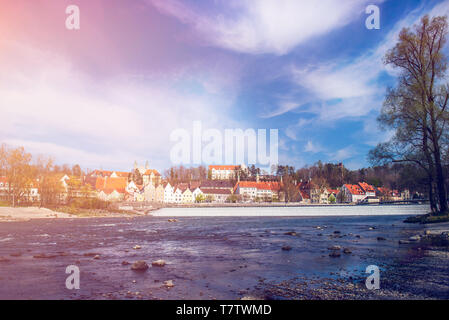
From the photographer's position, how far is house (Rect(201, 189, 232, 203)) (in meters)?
123

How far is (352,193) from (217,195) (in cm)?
5359

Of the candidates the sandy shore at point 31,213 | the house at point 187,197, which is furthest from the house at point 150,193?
the sandy shore at point 31,213

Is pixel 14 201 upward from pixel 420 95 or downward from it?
downward

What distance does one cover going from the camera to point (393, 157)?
2552cm

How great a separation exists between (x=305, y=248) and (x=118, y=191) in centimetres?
11400

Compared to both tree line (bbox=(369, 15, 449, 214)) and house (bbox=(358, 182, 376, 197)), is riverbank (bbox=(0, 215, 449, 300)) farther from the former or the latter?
house (bbox=(358, 182, 376, 197))

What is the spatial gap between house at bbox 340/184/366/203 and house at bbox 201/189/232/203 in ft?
152

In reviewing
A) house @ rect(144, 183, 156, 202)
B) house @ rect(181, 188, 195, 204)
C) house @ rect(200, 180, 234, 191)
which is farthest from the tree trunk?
house @ rect(144, 183, 156, 202)

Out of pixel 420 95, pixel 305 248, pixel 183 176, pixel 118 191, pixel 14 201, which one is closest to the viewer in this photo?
pixel 305 248

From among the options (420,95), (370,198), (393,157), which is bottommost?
(370,198)

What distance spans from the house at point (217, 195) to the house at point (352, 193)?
46367mm

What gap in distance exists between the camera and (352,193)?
11969 centimetres
